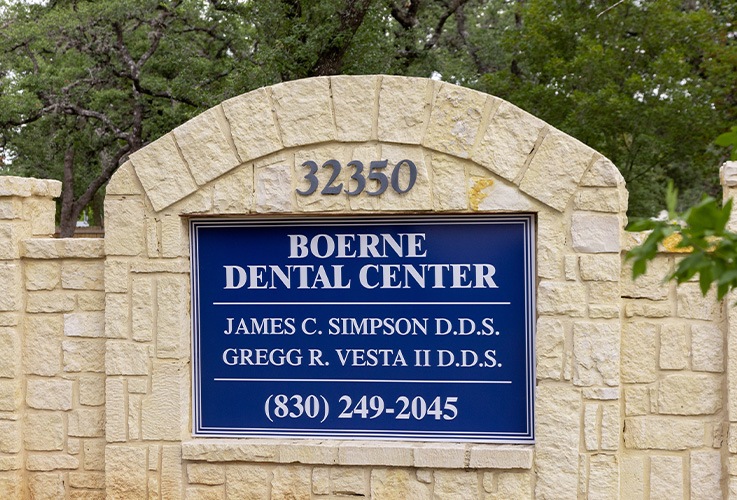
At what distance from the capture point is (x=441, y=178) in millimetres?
4789

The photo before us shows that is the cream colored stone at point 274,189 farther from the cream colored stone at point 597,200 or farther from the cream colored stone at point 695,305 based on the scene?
the cream colored stone at point 695,305

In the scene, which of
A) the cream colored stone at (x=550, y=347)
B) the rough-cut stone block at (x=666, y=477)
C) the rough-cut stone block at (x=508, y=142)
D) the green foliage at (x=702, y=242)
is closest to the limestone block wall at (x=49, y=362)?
the rough-cut stone block at (x=508, y=142)

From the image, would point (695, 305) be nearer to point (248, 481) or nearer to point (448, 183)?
point (448, 183)

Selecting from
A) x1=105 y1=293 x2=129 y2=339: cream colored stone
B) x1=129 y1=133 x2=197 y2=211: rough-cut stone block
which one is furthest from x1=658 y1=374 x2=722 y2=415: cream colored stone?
x1=105 y1=293 x2=129 y2=339: cream colored stone

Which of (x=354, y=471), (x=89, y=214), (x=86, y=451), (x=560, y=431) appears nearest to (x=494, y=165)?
(x=560, y=431)

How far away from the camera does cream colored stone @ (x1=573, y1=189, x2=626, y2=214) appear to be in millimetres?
4656

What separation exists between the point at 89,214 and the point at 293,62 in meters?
20.7

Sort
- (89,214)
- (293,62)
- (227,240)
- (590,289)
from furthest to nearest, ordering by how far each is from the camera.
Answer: (89,214) → (293,62) → (227,240) → (590,289)

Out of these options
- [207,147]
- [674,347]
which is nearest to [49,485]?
[207,147]

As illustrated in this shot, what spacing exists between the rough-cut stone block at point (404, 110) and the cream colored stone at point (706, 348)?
1.82 metres

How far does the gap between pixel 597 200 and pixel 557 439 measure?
1.29 meters

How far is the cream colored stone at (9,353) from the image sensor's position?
5.22 meters

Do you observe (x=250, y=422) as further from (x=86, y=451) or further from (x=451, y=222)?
(x=451, y=222)

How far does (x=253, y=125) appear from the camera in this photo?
4.93 m
